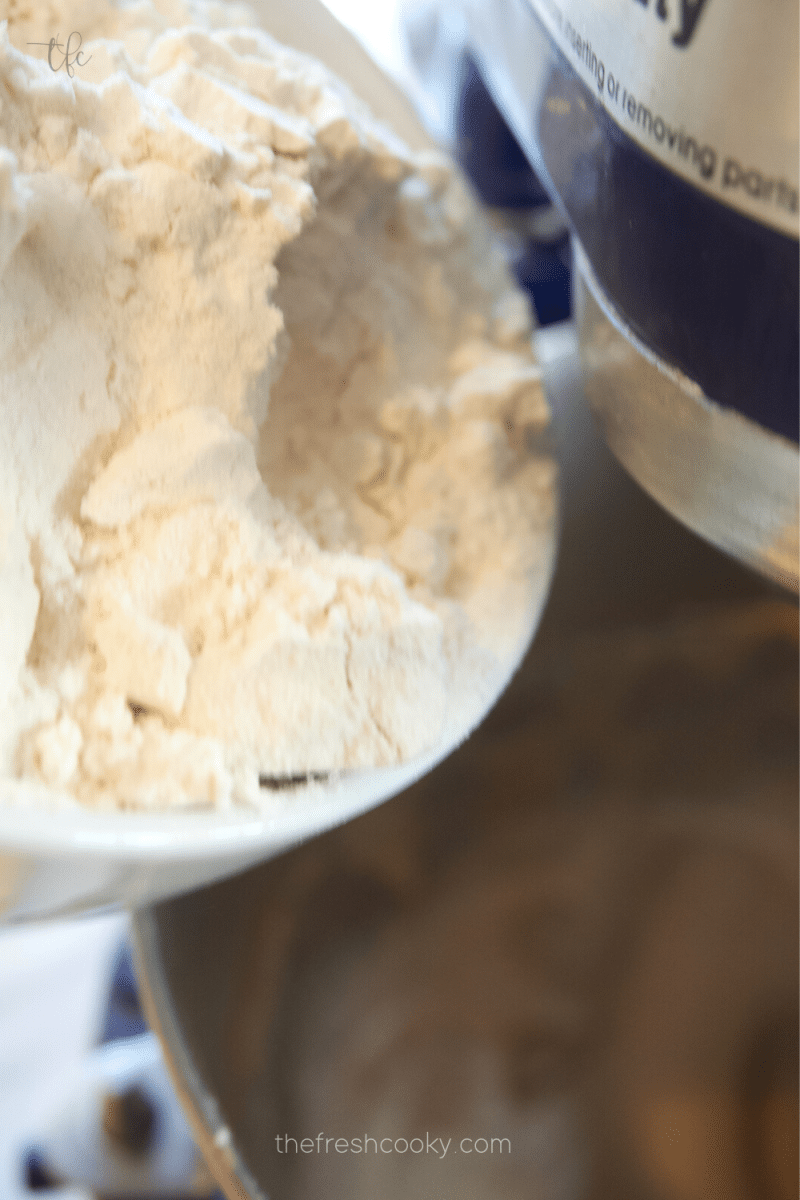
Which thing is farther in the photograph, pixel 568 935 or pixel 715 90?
pixel 568 935

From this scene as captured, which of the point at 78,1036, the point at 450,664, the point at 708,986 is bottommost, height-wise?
the point at 78,1036

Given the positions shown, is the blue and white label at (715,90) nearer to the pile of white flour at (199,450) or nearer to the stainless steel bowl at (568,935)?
the pile of white flour at (199,450)

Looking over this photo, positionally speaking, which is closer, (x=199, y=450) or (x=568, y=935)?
(x=199, y=450)

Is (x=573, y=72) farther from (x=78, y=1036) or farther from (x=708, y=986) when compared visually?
(x=78, y=1036)

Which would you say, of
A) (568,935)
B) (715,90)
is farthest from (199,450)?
(568,935)

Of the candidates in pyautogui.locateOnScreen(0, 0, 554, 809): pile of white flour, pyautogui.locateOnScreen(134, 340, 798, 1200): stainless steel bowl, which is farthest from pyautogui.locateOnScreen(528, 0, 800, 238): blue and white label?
pyautogui.locateOnScreen(134, 340, 798, 1200): stainless steel bowl

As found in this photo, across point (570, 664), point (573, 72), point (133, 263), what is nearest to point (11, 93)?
point (133, 263)

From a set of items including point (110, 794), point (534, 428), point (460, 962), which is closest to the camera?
point (110, 794)

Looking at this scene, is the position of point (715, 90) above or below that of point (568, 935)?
above

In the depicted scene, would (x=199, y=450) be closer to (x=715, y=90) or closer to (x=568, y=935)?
(x=715, y=90)
